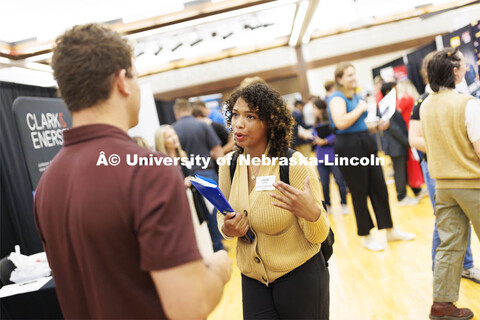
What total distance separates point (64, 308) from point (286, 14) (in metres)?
6.53

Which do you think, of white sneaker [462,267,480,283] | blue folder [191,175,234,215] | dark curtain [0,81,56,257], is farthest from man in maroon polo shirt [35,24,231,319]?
dark curtain [0,81,56,257]

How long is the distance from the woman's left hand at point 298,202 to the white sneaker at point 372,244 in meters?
2.63

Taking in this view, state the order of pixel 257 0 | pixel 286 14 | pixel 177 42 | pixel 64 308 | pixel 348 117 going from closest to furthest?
pixel 64 308
pixel 348 117
pixel 257 0
pixel 286 14
pixel 177 42

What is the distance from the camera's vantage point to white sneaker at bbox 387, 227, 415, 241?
12.7 ft

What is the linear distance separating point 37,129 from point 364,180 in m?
3.29

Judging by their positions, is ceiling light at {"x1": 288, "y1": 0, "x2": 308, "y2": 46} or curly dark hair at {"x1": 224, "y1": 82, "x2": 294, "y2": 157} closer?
curly dark hair at {"x1": 224, "y1": 82, "x2": 294, "y2": 157}

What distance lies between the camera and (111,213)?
771 mm

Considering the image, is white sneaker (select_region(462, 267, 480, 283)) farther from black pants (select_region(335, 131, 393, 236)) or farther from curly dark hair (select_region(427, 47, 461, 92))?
curly dark hair (select_region(427, 47, 461, 92))

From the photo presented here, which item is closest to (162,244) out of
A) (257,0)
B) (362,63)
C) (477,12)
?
(257,0)

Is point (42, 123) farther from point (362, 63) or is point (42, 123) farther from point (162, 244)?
point (362, 63)

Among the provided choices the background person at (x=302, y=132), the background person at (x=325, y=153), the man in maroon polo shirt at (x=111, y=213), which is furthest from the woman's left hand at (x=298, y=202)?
the background person at (x=302, y=132)

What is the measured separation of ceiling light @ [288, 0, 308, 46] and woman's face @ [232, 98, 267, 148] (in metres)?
3.98

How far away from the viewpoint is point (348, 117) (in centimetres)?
349

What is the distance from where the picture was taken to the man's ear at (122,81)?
33.7 inches
